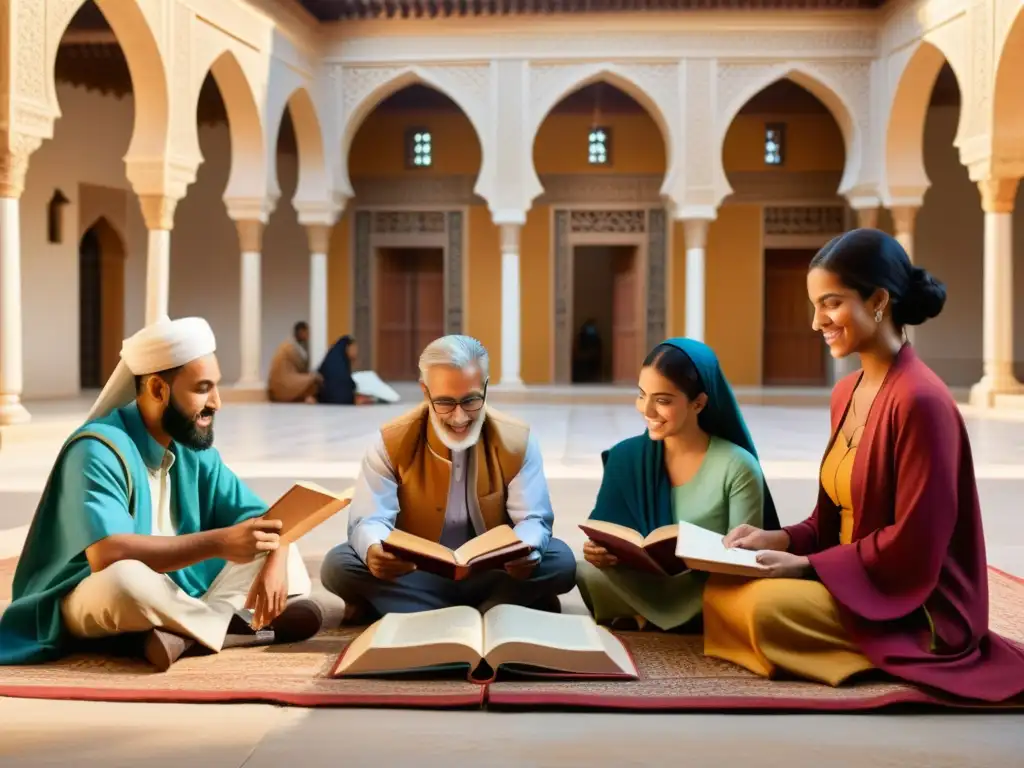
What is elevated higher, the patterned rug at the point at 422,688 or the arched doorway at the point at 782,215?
the arched doorway at the point at 782,215

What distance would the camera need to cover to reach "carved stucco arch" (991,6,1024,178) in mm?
10102

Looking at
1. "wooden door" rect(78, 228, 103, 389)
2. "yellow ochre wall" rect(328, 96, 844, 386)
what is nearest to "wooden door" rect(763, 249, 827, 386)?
"yellow ochre wall" rect(328, 96, 844, 386)

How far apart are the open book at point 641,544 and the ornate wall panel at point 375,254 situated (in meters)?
13.6

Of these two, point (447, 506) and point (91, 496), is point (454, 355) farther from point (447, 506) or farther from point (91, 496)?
point (91, 496)

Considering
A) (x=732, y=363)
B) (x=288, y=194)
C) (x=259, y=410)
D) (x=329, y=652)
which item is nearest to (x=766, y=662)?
(x=329, y=652)

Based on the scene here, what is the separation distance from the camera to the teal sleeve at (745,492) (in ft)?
9.73

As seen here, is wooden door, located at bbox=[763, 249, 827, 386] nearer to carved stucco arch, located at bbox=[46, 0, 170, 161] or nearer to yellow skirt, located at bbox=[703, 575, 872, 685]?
carved stucco arch, located at bbox=[46, 0, 170, 161]

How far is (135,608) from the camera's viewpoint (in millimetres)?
2514

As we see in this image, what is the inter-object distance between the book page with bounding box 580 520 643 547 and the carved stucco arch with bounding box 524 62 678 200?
10.5 meters

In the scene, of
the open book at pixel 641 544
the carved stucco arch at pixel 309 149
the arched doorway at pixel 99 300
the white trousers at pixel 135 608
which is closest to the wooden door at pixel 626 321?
the carved stucco arch at pixel 309 149

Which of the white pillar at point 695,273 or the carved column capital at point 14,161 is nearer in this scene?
the carved column capital at point 14,161

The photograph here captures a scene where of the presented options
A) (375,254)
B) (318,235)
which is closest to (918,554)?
(318,235)

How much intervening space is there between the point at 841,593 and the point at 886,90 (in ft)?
37.4

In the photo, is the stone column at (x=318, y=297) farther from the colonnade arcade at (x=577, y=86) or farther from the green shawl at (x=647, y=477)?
the green shawl at (x=647, y=477)
